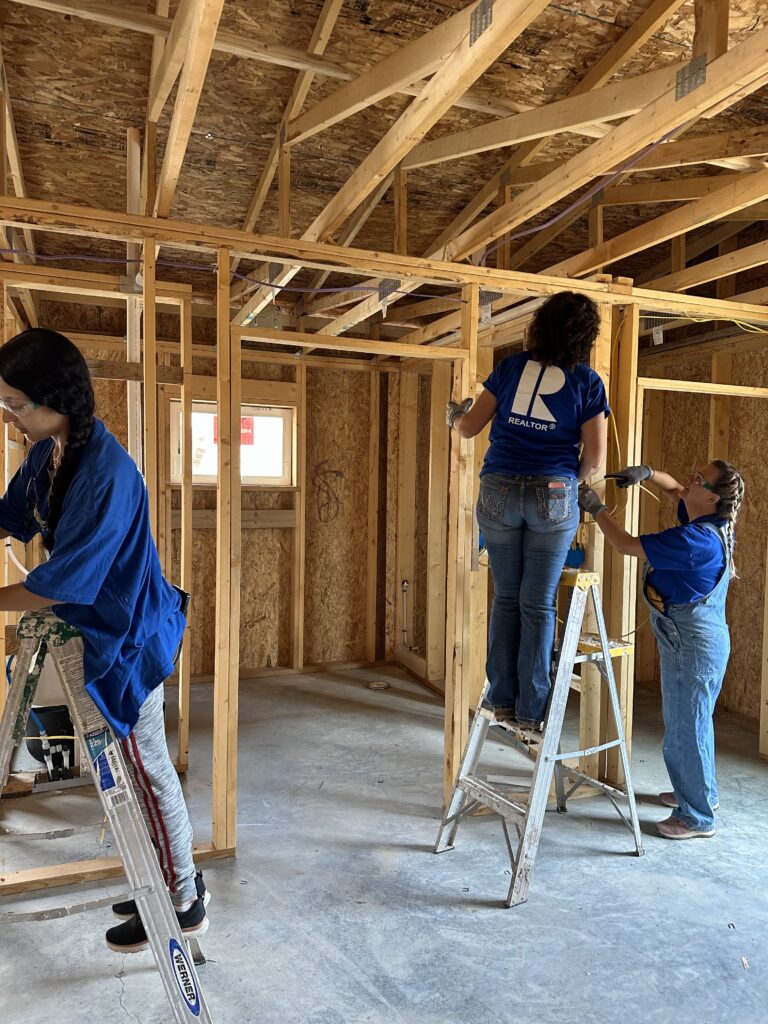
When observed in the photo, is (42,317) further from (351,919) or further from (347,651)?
(351,919)

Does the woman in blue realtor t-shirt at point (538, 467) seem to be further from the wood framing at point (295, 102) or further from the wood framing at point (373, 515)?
the wood framing at point (373, 515)

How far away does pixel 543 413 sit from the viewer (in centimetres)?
240

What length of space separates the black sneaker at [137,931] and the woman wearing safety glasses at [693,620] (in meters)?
1.92

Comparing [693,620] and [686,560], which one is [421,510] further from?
[686,560]

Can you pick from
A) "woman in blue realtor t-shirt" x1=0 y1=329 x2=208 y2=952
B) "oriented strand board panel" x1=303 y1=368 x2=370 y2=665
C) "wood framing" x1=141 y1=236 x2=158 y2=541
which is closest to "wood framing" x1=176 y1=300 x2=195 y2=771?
"wood framing" x1=141 y1=236 x2=158 y2=541

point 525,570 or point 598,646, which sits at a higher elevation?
point 525,570

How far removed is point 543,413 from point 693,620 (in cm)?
120

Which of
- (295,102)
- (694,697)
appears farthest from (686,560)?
(295,102)

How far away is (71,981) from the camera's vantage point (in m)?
2.00

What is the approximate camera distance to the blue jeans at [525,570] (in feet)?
7.80

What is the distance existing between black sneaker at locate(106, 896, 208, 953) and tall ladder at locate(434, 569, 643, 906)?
3.83ft

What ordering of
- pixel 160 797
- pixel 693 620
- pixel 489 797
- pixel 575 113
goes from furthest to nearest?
pixel 693 620 < pixel 489 797 < pixel 575 113 < pixel 160 797

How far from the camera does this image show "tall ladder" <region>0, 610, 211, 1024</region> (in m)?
1.42

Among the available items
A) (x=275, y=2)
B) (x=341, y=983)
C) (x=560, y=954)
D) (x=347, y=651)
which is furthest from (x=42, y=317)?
(x=560, y=954)
